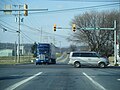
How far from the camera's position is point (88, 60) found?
41.0m

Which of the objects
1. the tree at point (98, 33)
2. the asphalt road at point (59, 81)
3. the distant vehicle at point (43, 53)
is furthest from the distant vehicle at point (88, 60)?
the tree at point (98, 33)

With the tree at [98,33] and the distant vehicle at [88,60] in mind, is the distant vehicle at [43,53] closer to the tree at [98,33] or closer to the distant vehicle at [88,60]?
the distant vehicle at [88,60]

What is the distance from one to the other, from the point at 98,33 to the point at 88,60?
3319 centimetres

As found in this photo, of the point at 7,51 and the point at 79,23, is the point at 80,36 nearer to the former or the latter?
the point at 79,23

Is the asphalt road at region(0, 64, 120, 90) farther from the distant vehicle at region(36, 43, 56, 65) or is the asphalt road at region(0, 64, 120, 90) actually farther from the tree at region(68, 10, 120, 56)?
the tree at region(68, 10, 120, 56)

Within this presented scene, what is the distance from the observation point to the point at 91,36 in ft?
240

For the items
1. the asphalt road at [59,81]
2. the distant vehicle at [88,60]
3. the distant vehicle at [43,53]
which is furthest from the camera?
the distant vehicle at [43,53]

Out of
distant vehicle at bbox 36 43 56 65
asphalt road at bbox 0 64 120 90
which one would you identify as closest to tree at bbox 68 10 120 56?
distant vehicle at bbox 36 43 56 65

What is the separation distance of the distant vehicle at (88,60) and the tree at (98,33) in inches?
1216

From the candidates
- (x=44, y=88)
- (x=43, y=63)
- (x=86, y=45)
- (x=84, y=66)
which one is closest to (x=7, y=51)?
(x=86, y=45)

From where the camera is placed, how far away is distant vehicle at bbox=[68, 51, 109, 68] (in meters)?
41.0

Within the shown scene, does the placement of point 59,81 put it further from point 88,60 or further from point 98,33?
point 98,33

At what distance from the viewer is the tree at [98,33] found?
73.0 meters

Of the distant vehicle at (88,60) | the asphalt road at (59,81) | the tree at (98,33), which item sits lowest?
the asphalt road at (59,81)
